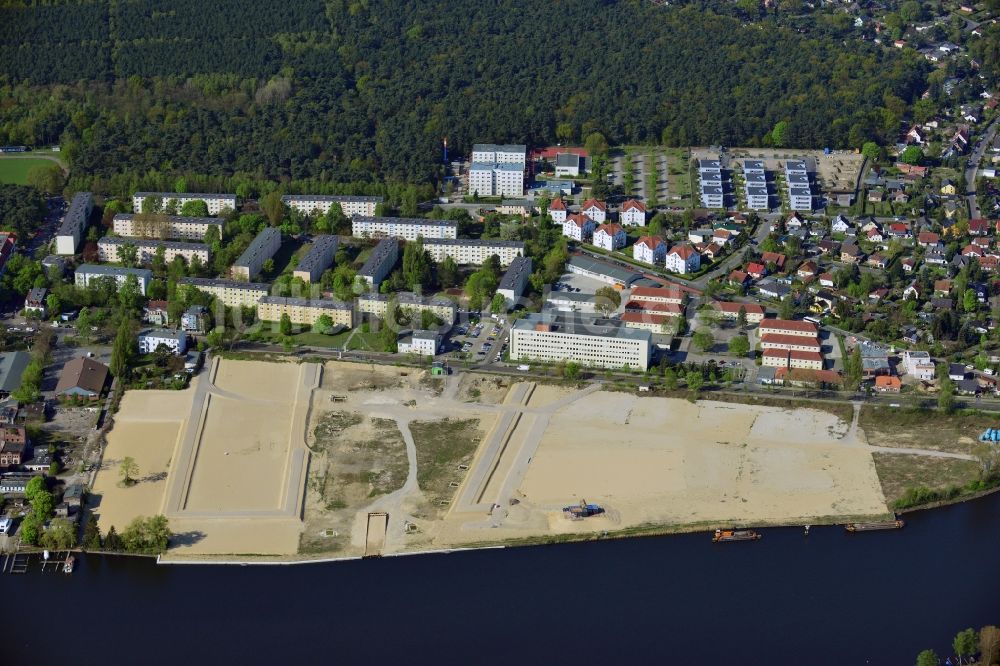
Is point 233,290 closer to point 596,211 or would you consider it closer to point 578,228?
point 578,228

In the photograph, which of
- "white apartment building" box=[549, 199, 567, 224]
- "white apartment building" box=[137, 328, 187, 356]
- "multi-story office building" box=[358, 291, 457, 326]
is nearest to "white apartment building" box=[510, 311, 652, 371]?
"multi-story office building" box=[358, 291, 457, 326]

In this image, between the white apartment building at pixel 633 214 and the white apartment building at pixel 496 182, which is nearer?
the white apartment building at pixel 633 214

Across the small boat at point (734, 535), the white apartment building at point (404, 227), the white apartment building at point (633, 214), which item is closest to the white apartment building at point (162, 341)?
Result: the white apartment building at point (404, 227)

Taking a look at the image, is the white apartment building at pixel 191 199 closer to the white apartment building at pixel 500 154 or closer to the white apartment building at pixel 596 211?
the white apartment building at pixel 500 154

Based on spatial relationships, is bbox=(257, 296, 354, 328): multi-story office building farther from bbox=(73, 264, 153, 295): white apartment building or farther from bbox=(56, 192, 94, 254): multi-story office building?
bbox=(56, 192, 94, 254): multi-story office building

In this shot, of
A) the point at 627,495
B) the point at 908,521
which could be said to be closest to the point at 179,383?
the point at 627,495

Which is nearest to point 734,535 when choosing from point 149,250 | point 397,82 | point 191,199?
point 149,250
